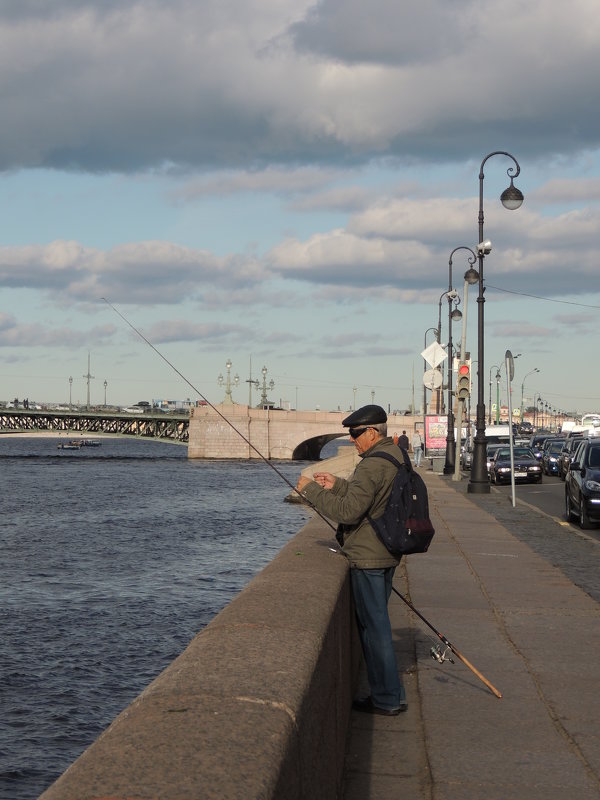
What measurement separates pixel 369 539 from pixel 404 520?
0.23 m

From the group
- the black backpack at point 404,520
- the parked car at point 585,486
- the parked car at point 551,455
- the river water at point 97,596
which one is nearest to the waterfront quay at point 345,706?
the black backpack at point 404,520

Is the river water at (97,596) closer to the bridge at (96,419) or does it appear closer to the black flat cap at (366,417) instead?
the black flat cap at (366,417)

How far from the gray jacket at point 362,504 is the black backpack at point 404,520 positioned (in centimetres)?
8

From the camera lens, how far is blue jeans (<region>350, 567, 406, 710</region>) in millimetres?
5629

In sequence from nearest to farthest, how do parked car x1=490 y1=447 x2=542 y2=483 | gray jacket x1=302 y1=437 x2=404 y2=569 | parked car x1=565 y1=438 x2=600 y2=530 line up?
gray jacket x1=302 y1=437 x2=404 y2=569, parked car x1=565 y1=438 x2=600 y2=530, parked car x1=490 y1=447 x2=542 y2=483

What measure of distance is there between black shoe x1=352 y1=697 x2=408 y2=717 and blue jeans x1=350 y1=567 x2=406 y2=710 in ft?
0.39

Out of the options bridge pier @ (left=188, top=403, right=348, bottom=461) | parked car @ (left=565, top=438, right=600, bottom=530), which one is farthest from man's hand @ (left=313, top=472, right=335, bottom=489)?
bridge pier @ (left=188, top=403, right=348, bottom=461)

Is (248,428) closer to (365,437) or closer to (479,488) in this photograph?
(479,488)

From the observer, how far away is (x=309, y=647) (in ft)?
12.6

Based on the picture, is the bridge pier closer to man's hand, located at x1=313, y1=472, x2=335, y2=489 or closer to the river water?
the river water

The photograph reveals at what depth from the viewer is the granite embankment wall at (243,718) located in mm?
2287

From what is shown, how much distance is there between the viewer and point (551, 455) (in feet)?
159

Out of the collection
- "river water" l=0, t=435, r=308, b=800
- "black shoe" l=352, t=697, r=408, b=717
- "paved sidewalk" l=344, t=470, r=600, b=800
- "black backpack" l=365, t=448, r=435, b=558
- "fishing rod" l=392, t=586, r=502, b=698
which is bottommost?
"river water" l=0, t=435, r=308, b=800

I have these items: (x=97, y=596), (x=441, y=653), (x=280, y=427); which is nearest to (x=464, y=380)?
(x=97, y=596)
